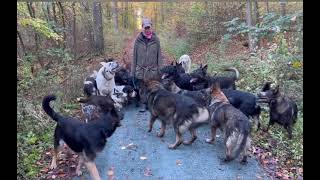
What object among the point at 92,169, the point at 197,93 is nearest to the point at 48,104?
the point at 92,169

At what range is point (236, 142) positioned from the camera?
6383 millimetres

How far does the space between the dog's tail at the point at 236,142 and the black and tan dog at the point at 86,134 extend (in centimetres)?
208

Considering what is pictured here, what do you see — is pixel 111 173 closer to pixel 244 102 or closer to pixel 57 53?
pixel 244 102

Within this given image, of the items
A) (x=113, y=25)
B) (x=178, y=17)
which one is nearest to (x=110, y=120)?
(x=178, y=17)

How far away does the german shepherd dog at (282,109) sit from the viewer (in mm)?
7574

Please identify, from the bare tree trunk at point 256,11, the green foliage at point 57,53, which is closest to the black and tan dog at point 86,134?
the green foliage at point 57,53

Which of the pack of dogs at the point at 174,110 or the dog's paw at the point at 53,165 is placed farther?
the dog's paw at the point at 53,165

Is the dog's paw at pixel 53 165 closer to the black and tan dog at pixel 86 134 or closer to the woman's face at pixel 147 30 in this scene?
the black and tan dog at pixel 86 134

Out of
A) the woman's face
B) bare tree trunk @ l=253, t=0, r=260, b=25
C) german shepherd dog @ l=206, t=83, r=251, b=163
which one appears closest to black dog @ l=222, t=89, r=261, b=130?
german shepherd dog @ l=206, t=83, r=251, b=163

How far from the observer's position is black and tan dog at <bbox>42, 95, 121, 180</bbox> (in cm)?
580

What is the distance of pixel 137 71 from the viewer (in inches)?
411

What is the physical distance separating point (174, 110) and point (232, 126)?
1320 mm

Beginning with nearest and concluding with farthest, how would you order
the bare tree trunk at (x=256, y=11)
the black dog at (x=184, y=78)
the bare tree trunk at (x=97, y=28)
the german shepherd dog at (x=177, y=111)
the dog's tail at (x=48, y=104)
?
the dog's tail at (x=48, y=104), the german shepherd dog at (x=177, y=111), the black dog at (x=184, y=78), the bare tree trunk at (x=256, y=11), the bare tree trunk at (x=97, y=28)
